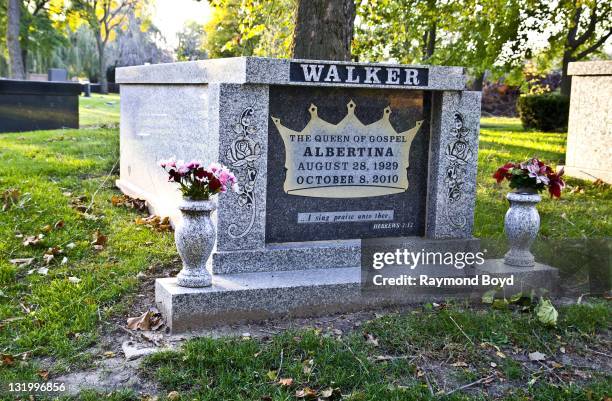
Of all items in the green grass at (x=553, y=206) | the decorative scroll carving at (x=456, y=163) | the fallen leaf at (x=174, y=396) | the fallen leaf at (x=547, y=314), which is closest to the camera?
the fallen leaf at (x=174, y=396)

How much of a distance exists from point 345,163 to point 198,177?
1510mm

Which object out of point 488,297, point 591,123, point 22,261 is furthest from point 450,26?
point 22,261

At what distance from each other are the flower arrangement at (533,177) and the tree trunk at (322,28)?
3546 mm

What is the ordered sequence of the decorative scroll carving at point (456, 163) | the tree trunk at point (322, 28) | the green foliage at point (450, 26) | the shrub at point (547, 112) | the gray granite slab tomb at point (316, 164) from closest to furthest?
the gray granite slab tomb at point (316, 164) < the decorative scroll carving at point (456, 163) < the tree trunk at point (322, 28) < the green foliage at point (450, 26) < the shrub at point (547, 112)

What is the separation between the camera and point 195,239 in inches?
188

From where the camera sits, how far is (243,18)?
1302 cm

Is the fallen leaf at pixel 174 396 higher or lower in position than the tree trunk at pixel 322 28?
lower

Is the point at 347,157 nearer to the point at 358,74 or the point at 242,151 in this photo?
the point at 358,74

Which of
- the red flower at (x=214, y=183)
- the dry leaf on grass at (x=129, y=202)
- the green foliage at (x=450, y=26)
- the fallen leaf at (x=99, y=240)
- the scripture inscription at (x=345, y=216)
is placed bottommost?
the fallen leaf at (x=99, y=240)

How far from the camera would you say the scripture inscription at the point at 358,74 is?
538 centimetres

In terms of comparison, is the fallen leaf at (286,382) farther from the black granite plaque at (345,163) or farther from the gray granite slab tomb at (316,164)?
the black granite plaque at (345,163)

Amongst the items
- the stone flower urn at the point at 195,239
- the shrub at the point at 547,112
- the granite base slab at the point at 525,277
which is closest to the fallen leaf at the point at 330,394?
the stone flower urn at the point at 195,239

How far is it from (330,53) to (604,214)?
3867mm

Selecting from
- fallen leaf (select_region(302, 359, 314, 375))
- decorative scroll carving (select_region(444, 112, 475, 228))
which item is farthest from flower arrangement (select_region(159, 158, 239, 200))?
decorative scroll carving (select_region(444, 112, 475, 228))
